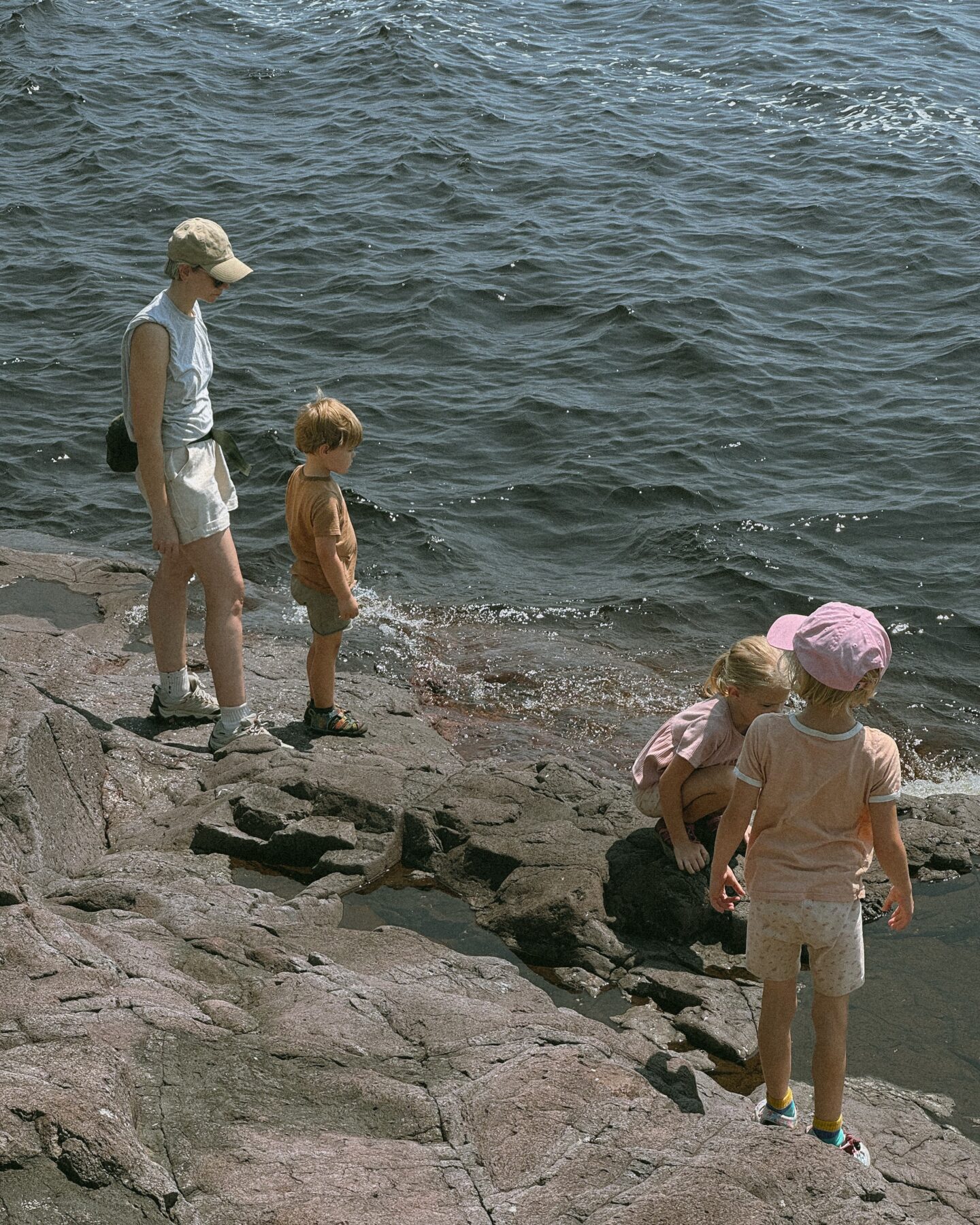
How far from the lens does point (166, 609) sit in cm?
565

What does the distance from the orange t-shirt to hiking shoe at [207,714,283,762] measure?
2.09ft

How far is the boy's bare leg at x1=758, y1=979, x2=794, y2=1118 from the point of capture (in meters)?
3.66

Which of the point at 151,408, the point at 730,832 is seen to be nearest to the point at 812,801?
the point at 730,832

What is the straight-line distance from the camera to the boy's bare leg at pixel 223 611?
5465 millimetres

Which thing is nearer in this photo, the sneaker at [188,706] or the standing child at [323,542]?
the standing child at [323,542]

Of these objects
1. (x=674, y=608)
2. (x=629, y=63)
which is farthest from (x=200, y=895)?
(x=629, y=63)

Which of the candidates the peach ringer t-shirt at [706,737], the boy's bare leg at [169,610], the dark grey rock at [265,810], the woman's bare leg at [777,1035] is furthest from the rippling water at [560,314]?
the woman's bare leg at [777,1035]

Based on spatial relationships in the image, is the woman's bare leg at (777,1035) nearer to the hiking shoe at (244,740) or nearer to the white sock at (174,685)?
the hiking shoe at (244,740)

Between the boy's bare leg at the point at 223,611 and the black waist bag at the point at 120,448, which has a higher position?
the black waist bag at the point at 120,448

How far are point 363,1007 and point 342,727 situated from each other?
7.79ft

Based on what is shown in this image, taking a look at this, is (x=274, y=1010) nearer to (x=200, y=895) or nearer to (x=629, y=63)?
(x=200, y=895)

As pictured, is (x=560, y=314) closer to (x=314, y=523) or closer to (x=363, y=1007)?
(x=314, y=523)

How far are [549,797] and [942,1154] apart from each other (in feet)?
6.59

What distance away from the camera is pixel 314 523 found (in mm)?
5332
